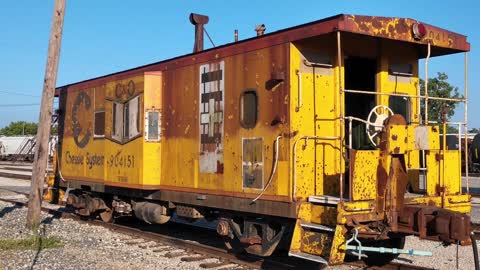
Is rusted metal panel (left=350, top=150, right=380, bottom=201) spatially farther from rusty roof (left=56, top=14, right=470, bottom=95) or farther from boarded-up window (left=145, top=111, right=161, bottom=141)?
boarded-up window (left=145, top=111, right=161, bottom=141)

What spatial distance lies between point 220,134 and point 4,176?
2625 cm

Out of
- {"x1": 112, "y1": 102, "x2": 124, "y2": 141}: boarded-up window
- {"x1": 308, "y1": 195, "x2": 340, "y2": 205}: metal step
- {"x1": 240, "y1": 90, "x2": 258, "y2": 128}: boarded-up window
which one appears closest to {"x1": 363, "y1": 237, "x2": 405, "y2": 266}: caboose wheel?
{"x1": 308, "y1": 195, "x2": 340, "y2": 205}: metal step

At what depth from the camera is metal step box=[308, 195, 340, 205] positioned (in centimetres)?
632

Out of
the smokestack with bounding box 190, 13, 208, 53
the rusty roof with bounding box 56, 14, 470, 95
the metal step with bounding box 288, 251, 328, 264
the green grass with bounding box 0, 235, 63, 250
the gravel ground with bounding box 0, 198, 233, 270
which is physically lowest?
the gravel ground with bounding box 0, 198, 233, 270

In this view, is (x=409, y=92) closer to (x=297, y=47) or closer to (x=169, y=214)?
(x=297, y=47)

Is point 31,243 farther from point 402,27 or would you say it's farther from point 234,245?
point 402,27

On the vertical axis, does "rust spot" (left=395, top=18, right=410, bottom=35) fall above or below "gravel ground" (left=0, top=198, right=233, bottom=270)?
above

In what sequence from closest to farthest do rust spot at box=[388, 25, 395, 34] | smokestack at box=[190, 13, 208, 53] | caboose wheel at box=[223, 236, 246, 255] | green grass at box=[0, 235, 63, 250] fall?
rust spot at box=[388, 25, 395, 34] → caboose wheel at box=[223, 236, 246, 255] → green grass at box=[0, 235, 63, 250] → smokestack at box=[190, 13, 208, 53]

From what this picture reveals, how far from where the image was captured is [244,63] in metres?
7.65

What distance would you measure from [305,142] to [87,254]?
4.47 m

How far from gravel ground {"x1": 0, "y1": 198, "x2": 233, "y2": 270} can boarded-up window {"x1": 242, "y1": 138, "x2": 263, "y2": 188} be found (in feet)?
4.78

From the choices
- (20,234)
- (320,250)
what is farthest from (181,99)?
(20,234)

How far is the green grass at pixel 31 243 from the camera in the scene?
9398 millimetres

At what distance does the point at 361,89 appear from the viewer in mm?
8094
